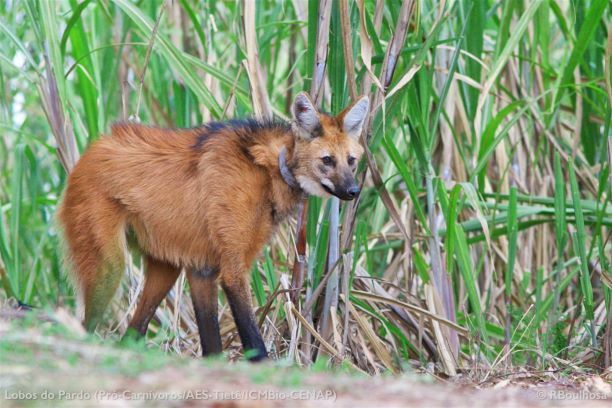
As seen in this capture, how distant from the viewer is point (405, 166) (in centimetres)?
398

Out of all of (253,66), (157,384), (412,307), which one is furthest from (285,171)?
(157,384)

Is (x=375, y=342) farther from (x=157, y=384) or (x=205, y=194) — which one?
(x=157, y=384)

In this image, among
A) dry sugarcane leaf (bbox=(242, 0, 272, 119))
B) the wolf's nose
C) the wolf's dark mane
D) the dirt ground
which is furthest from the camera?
the wolf's dark mane

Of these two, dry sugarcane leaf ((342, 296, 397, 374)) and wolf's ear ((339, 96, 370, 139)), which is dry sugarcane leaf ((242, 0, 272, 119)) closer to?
wolf's ear ((339, 96, 370, 139))

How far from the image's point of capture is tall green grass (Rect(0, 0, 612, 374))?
153 inches

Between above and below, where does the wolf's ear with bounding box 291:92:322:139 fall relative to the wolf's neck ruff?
above

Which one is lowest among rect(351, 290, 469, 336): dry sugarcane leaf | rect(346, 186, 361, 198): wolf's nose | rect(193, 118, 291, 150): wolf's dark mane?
rect(351, 290, 469, 336): dry sugarcane leaf

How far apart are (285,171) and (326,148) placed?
8.7 inches

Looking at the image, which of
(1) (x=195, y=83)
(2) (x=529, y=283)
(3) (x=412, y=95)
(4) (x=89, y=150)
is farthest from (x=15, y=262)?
(2) (x=529, y=283)

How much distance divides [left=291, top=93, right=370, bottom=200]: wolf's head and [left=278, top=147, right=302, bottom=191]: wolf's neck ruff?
2 cm

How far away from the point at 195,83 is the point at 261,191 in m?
0.65

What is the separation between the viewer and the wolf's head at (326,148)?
12.4 feet

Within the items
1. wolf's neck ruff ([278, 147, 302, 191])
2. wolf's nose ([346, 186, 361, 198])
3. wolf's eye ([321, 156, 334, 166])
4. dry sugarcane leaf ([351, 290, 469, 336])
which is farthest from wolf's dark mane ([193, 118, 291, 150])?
dry sugarcane leaf ([351, 290, 469, 336])

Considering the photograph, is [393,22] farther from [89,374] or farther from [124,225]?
[89,374]
